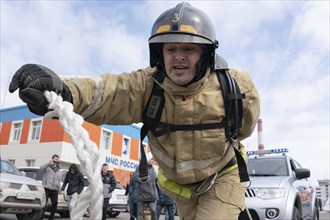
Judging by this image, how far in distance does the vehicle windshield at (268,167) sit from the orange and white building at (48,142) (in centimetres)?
1660

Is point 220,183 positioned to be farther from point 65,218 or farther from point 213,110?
point 65,218

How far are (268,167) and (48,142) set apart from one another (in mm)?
19849

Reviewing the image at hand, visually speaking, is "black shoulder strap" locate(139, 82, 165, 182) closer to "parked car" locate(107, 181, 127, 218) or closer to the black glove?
the black glove

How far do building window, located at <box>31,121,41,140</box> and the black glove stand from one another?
24.5m

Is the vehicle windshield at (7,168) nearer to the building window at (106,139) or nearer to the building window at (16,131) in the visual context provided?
the building window at (106,139)

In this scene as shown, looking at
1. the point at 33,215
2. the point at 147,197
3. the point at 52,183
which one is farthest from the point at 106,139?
the point at 147,197

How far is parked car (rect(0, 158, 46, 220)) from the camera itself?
276 inches

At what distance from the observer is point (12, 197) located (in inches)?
278

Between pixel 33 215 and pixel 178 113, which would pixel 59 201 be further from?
pixel 178 113

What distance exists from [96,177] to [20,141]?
87.1ft

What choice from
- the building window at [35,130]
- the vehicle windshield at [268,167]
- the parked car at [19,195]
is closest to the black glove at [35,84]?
the vehicle windshield at [268,167]

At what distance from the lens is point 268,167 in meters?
6.45

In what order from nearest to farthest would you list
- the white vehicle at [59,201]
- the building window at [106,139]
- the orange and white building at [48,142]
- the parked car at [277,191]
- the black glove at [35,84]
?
1. the black glove at [35,84]
2. the parked car at [277,191]
3. the white vehicle at [59,201]
4. the orange and white building at [48,142]
5. the building window at [106,139]

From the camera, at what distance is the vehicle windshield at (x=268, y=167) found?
247 inches
